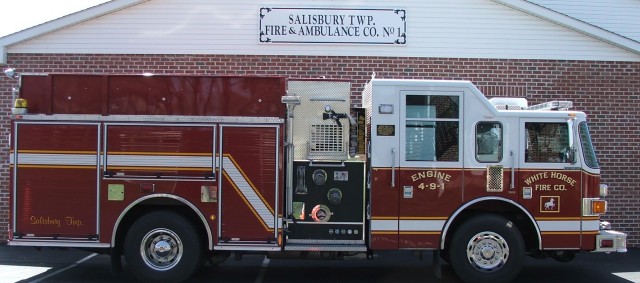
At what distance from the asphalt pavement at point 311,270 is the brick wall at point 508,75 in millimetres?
1452

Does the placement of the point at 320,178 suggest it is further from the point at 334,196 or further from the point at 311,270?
the point at 311,270

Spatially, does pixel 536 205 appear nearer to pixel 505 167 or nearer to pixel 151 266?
pixel 505 167

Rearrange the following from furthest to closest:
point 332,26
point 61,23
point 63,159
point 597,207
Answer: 1. point 332,26
2. point 61,23
3. point 597,207
4. point 63,159

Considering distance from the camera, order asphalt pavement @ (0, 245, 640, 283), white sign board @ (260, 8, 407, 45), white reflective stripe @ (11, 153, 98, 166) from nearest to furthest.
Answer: white reflective stripe @ (11, 153, 98, 166), asphalt pavement @ (0, 245, 640, 283), white sign board @ (260, 8, 407, 45)

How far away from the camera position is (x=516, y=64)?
979cm

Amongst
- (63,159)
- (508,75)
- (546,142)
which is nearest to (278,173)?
(63,159)

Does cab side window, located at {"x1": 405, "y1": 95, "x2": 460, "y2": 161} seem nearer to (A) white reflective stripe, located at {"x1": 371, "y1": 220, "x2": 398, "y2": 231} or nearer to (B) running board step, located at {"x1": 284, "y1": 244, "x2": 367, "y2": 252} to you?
(A) white reflective stripe, located at {"x1": 371, "y1": 220, "x2": 398, "y2": 231}

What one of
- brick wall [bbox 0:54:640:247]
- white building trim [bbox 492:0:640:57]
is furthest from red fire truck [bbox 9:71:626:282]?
white building trim [bbox 492:0:640:57]

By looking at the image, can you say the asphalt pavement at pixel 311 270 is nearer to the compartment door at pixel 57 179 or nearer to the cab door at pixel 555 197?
the compartment door at pixel 57 179

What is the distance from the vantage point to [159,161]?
6.64m

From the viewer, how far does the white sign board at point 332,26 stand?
973 cm

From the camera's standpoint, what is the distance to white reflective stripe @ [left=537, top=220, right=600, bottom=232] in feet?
22.0

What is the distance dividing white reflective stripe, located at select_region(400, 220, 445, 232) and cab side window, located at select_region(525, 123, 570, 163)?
50.6 inches

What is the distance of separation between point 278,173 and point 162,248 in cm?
161
